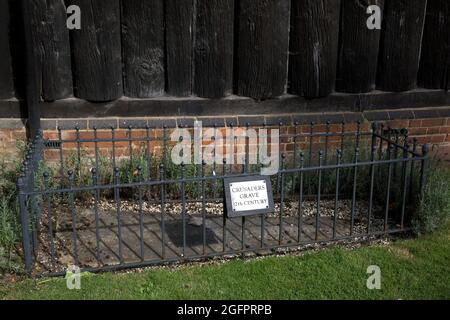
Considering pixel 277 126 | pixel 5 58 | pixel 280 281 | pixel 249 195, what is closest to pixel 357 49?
pixel 277 126

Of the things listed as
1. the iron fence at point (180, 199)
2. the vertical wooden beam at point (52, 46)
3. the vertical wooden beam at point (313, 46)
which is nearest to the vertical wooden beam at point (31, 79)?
the vertical wooden beam at point (52, 46)

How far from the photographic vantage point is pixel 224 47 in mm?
6012

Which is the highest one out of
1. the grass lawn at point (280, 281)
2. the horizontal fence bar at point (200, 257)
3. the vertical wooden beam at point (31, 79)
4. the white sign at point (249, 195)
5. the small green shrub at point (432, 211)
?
the vertical wooden beam at point (31, 79)

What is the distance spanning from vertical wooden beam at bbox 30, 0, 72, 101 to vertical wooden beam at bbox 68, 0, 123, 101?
0.08m

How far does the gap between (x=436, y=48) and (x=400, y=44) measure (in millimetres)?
467

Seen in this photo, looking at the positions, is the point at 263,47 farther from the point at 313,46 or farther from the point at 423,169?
the point at 423,169

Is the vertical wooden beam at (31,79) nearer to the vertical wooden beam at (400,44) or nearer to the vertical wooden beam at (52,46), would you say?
the vertical wooden beam at (52,46)

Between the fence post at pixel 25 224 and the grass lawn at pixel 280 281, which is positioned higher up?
the fence post at pixel 25 224

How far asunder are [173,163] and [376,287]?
93.8 inches

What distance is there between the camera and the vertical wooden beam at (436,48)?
6.54 metres

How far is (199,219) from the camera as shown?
17.7ft


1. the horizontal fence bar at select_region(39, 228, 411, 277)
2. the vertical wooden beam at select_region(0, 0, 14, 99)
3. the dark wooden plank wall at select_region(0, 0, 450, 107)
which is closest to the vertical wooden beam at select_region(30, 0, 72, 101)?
the dark wooden plank wall at select_region(0, 0, 450, 107)

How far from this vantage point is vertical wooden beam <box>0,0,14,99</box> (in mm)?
5660

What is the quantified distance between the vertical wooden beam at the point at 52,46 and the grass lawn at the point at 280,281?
7.24 ft
